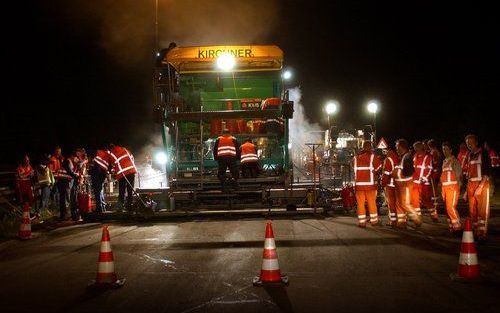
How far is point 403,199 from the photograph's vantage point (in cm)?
1086

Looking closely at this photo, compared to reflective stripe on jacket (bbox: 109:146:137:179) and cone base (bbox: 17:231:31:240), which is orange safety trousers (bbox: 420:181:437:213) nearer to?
reflective stripe on jacket (bbox: 109:146:137:179)

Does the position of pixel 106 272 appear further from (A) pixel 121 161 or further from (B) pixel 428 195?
(B) pixel 428 195

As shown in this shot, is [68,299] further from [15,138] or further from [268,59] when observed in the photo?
[15,138]

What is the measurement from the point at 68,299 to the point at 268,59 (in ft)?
29.1

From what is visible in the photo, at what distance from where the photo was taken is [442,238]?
921cm

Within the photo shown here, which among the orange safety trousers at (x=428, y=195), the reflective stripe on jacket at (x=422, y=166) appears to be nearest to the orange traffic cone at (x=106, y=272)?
the reflective stripe on jacket at (x=422, y=166)

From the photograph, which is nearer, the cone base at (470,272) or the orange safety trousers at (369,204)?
the cone base at (470,272)

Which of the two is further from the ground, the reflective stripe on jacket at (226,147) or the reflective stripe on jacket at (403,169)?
the reflective stripe on jacket at (226,147)

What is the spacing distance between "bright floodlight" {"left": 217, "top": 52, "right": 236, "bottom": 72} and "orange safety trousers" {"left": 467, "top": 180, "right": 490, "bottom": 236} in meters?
6.52

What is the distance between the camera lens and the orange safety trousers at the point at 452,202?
957 centimetres

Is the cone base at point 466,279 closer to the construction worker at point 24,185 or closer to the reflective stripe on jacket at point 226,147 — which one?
the reflective stripe on jacket at point 226,147

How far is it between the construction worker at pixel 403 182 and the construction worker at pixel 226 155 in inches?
142

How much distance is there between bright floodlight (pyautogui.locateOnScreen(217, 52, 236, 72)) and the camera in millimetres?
13531

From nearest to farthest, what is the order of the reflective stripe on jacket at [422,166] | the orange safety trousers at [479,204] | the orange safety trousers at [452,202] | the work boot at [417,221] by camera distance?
the orange safety trousers at [479,204]
the orange safety trousers at [452,202]
the work boot at [417,221]
the reflective stripe on jacket at [422,166]
